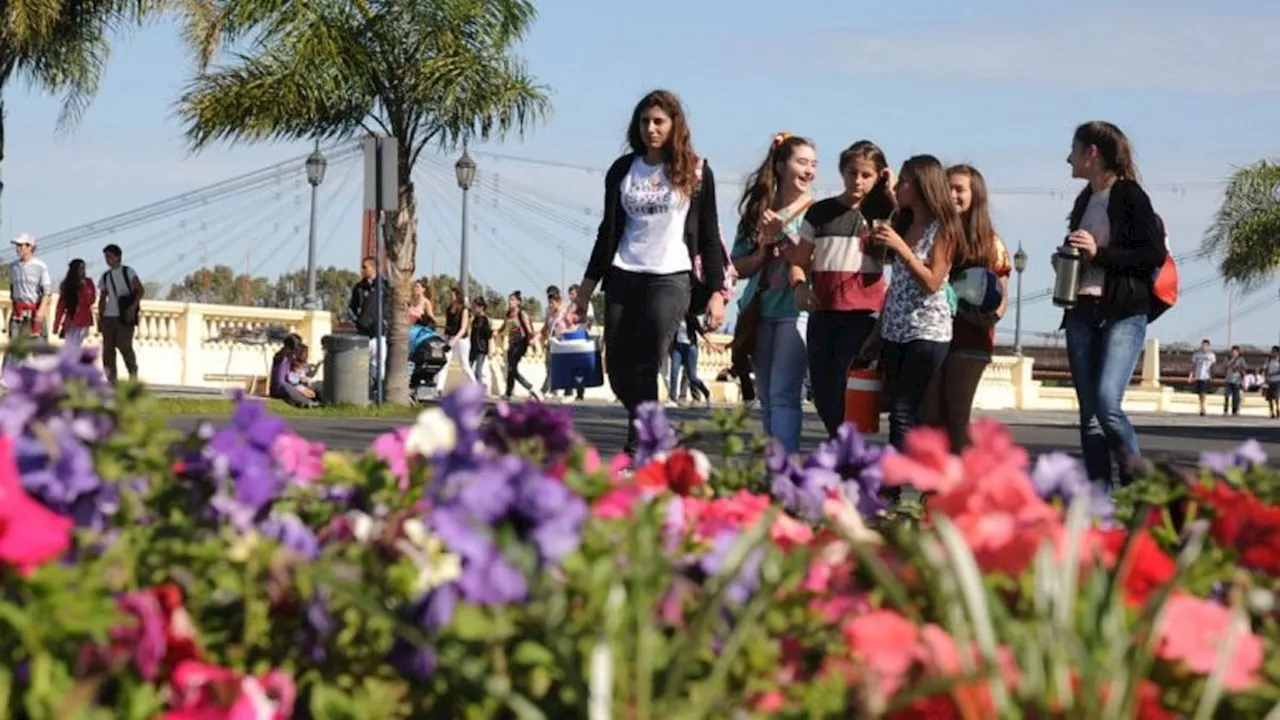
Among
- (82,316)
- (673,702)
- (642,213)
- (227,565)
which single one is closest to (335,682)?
(227,565)

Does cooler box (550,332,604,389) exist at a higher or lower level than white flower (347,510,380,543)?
higher

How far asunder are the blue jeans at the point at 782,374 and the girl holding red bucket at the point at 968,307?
23.9 inches

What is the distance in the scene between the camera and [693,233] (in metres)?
9.20

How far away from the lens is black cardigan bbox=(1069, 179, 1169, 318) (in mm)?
9109

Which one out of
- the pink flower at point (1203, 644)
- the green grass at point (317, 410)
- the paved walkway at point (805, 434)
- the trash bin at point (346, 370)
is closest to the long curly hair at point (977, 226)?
the paved walkway at point (805, 434)

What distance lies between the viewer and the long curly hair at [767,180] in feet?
32.3

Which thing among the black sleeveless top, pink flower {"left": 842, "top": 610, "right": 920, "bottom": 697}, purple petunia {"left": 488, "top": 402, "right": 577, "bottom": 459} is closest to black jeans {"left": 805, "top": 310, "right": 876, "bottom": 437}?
purple petunia {"left": 488, "top": 402, "right": 577, "bottom": 459}

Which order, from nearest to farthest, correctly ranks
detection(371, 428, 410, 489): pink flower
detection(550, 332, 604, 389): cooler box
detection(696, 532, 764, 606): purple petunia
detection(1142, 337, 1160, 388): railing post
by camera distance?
detection(696, 532, 764, 606): purple petunia < detection(371, 428, 410, 489): pink flower < detection(550, 332, 604, 389): cooler box < detection(1142, 337, 1160, 388): railing post

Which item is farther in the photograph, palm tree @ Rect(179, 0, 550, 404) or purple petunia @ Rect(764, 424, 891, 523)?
palm tree @ Rect(179, 0, 550, 404)

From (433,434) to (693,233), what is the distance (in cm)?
679

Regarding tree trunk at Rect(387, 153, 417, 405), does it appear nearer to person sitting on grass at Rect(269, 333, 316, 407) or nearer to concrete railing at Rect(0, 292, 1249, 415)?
person sitting on grass at Rect(269, 333, 316, 407)

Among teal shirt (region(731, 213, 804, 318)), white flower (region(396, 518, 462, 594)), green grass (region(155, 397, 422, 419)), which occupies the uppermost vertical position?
teal shirt (region(731, 213, 804, 318))

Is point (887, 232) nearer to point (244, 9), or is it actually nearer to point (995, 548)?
point (995, 548)

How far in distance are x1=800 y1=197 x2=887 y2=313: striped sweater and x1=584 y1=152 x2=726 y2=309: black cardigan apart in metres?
0.42
